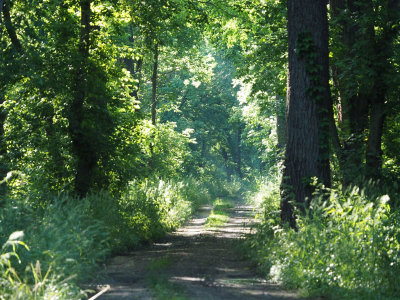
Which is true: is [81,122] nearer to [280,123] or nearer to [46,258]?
[46,258]

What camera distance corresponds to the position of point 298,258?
370 inches

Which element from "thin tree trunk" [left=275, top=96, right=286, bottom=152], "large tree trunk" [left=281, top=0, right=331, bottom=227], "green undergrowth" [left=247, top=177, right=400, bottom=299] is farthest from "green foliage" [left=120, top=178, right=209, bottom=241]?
"thin tree trunk" [left=275, top=96, right=286, bottom=152]

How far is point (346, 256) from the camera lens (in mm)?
8539

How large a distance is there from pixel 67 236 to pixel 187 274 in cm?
261

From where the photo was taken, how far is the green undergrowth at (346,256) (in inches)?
326

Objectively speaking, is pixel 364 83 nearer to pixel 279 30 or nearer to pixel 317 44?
pixel 317 44

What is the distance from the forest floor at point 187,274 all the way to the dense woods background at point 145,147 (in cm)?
47

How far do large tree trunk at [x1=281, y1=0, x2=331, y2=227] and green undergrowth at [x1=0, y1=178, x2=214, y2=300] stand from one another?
13.9ft

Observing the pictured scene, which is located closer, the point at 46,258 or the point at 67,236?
the point at 46,258

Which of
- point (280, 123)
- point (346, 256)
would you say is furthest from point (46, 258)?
point (280, 123)

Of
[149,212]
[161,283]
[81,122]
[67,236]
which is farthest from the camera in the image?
[149,212]

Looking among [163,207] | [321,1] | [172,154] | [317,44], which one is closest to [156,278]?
[317,44]

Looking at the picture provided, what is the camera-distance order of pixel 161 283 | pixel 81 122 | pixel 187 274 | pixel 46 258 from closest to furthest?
1. pixel 46 258
2. pixel 161 283
3. pixel 187 274
4. pixel 81 122

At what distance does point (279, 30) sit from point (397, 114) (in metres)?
5.40
